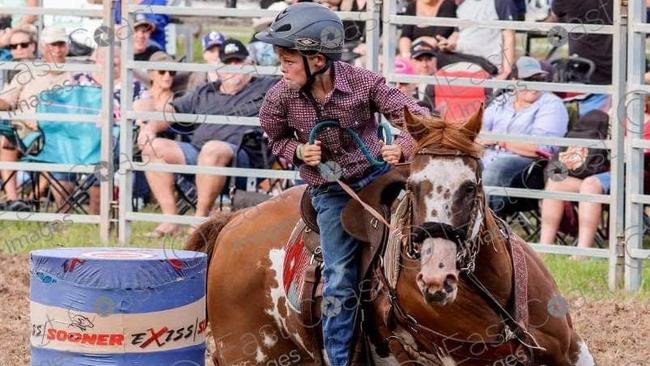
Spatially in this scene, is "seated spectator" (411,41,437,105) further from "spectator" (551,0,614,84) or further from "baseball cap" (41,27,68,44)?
"baseball cap" (41,27,68,44)

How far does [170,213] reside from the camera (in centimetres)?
1067

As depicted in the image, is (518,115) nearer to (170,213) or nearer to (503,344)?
(170,213)

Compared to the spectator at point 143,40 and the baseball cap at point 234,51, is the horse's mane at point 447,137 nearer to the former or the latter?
the baseball cap at point 234,51

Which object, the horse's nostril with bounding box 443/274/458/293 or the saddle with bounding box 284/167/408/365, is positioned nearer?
the horse's nostril with bounding box 443/274/458/293

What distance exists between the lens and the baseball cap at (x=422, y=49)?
1072 cm

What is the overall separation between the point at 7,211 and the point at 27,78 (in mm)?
1327

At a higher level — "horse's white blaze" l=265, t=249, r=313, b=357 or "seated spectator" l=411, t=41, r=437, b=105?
"seated spectator" l=411, t=41, r=437, b=105

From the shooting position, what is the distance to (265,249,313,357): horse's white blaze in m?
6.05

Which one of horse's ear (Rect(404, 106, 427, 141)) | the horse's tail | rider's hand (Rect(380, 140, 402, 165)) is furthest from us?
the horse's tail

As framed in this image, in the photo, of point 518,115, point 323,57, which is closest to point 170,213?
point 518,115

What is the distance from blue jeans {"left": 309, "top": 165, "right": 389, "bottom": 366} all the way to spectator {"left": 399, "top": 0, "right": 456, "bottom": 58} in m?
5.60

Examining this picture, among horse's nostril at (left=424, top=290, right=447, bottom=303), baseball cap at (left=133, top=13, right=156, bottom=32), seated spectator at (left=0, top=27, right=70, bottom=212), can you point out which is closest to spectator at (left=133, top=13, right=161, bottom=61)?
baseball cap at (left=133, top=13, right=156, bottom=32)

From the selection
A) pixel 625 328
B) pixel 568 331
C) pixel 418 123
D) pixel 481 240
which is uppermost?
pixel 418 123

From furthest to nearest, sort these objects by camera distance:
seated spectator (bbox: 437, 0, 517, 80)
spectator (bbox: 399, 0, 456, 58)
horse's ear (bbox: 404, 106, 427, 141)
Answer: spectator (bbox: 399, 0, 456, 58), seated spectator (bbox: 437, 0, 517, 80), horse's ear (bbox: 404, 106, 427, 141)
